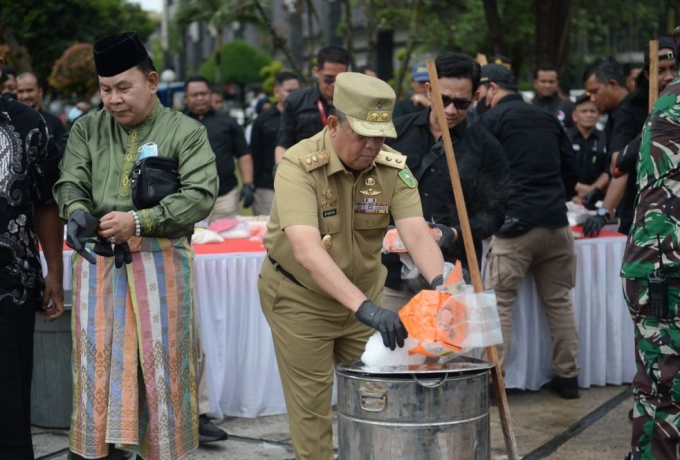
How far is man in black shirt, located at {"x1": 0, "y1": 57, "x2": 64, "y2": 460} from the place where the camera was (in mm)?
3852

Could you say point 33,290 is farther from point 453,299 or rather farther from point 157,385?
point 453,299

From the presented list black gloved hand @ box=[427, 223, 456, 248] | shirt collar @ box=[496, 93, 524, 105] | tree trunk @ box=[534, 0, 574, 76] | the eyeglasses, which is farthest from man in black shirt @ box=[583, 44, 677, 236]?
tree trunk @ box=[534, 0, 574, 76]

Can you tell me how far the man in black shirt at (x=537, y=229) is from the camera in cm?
613

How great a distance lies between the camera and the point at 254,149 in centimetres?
938

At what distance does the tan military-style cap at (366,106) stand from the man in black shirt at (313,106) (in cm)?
372

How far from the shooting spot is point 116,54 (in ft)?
13.0

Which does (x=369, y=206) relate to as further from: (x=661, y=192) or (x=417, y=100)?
(x=417, y=100)

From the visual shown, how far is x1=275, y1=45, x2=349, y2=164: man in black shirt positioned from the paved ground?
2192 millimetres

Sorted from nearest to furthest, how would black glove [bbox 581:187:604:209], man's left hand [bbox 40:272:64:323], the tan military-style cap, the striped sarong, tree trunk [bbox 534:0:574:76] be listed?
the tan military-style cap < the striped sarong < man's left hand [bbox 40:272:64:323] < black glove [bbox 581:187:604:209] < tree trunk [bbox 534:0:574:76]

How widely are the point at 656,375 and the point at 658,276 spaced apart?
368 mm

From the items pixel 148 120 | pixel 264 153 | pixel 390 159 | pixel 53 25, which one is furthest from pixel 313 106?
pixel 53 25

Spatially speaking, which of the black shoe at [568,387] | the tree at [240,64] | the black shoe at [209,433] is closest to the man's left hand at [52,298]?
the black shoe at [209,433]

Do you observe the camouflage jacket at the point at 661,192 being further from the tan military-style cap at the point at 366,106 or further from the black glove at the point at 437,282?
the tan military-style cap at the point at 366,106

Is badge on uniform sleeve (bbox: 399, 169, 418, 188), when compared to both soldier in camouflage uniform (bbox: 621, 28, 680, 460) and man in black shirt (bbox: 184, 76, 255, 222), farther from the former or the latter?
man in black shirt (bbox: 184, 76, 255, 222)
